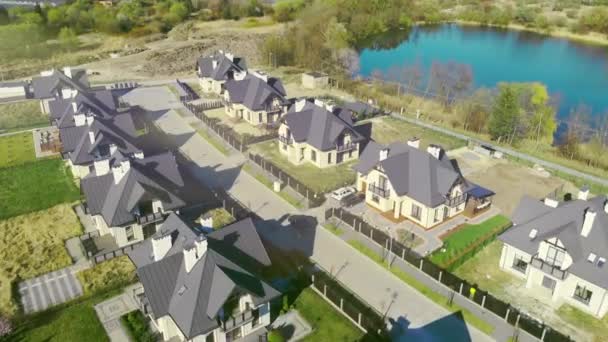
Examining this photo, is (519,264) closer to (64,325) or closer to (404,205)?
(404,205)

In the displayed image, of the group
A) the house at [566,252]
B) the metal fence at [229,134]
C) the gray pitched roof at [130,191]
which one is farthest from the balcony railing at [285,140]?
the house at [566,252]

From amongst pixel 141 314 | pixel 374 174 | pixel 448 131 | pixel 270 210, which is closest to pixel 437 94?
pixel 448 131

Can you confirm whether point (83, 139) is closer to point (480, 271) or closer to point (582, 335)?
point (480, 271)

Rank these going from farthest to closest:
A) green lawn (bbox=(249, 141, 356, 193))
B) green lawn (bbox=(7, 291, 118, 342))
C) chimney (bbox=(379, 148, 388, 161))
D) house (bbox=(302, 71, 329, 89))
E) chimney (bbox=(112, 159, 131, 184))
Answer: house (bbox=(302, 71, 329, 89))
green lawn (bbox=(249, 141, 356, 193))
chimney (bbox=(379, 148, 388, 161))
chimney (bbox=(112, 159, 131, 184))
green lawn (bbox=(7, 291, 118, 342))

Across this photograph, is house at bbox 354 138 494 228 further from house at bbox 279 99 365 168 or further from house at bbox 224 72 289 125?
house at bbox 224 72 289 125

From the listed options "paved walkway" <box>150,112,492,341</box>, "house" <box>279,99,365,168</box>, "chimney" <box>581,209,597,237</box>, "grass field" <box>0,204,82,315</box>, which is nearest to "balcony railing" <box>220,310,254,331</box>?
"paved walkway" <box>150,112,492,341</box>

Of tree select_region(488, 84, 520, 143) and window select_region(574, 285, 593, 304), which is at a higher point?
tree select_region(488, 84, 520, 143)

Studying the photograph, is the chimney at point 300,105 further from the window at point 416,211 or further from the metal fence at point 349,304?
the metal fence at point 349,304
